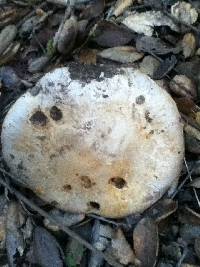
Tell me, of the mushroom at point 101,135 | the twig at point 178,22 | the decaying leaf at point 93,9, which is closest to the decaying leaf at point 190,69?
the twig at point 178,22

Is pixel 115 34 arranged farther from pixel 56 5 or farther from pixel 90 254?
pixel 90 254

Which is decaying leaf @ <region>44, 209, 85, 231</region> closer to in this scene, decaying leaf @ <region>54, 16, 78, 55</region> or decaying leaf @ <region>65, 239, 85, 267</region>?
decaying leaf @ <region>65, 239, 85, 267</region>

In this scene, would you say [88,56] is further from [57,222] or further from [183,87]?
[57,222]

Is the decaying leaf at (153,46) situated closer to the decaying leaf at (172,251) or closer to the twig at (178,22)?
the twig at (178,22)

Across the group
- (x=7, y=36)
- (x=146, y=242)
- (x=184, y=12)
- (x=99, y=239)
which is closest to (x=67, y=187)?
(x=99, y=239)

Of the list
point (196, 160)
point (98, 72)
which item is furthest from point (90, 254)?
point (98, 72)

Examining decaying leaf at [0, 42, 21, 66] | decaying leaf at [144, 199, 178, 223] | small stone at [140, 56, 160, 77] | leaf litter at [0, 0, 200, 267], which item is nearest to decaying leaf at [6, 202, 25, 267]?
leaf litter at [0, 0, 200, 267]
